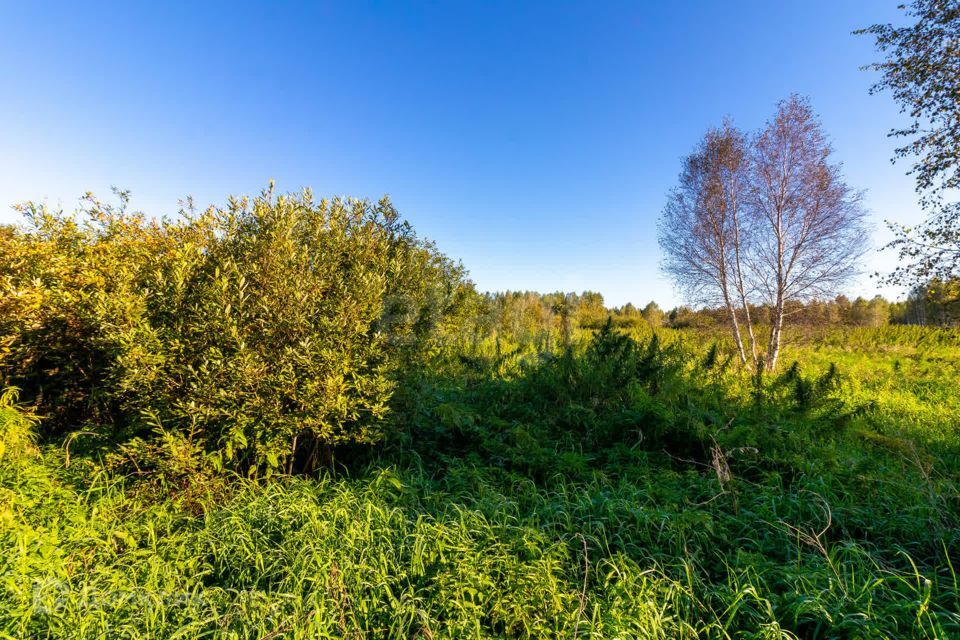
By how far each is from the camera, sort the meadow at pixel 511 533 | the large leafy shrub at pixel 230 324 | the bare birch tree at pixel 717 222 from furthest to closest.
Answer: the bare birch tree at pixel 717 222 → the large leafy shrub at pixel 230 324 → the meadow at pixel 511 533

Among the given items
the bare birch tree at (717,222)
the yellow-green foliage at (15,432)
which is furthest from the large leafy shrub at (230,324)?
the bare birch tree at (717,222)

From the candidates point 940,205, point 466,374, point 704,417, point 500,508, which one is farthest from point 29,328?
point 940,205

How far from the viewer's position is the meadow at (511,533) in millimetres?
1911

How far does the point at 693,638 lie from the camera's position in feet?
6.07

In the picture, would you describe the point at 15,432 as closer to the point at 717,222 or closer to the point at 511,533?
the point at 511,533

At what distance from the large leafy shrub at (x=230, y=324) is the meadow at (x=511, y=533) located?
413 mm

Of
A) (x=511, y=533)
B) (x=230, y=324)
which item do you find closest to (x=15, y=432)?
(x=230, y=324)

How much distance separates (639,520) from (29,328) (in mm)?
6247

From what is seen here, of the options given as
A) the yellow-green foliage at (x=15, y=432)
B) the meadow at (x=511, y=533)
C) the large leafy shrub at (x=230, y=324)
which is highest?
the large leafy shrub at (x=230, y=324)

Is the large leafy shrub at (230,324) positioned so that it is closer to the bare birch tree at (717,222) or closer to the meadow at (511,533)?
the meadow at (511,533)

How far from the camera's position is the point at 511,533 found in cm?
268

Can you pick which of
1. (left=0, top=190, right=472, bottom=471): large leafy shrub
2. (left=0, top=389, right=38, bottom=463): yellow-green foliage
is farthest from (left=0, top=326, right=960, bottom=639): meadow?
(left=0, top=190, right=472, bottom=471): large leafy shrub

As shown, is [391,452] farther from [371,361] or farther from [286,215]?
[286,215]

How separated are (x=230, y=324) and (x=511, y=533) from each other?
114 inches
